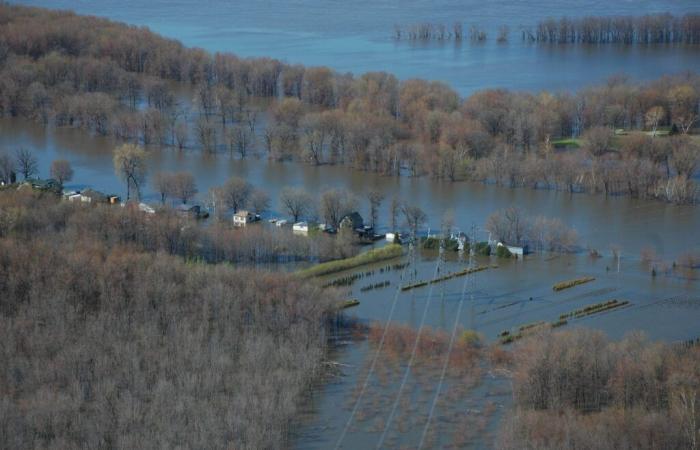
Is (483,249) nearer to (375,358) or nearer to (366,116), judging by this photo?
(375,358)

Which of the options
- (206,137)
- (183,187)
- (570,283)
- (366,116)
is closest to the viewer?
(570,283)

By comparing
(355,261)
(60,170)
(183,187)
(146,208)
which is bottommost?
(355,261)

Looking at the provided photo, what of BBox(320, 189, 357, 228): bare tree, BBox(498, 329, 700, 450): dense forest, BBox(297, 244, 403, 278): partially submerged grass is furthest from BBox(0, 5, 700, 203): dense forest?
BBox(498, 329, 700, 450): dense forest

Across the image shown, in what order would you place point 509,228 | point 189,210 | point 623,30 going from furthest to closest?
point 623,30 → point 189,210 → point 509,228

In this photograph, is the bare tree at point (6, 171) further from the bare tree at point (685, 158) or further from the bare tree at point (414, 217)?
the bare tree at point (685, 158)

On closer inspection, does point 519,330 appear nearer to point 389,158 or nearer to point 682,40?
point 389,158

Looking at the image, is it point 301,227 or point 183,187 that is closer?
point 301,227

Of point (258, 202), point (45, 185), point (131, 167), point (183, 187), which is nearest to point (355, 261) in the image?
point (258, 202)

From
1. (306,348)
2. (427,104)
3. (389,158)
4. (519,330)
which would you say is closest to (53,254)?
(306,348)
